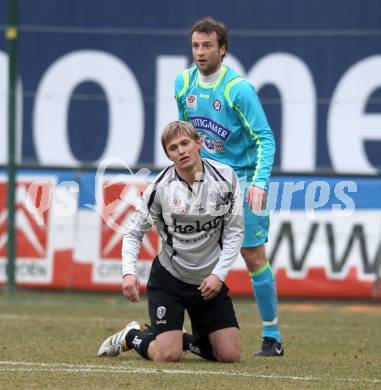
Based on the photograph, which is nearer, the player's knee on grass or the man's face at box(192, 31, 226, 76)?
the player's knee on grass

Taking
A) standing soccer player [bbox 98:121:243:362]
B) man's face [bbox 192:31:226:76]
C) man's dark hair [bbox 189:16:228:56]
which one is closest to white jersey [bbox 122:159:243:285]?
standing soccer player [bbox 98:121:243:362]

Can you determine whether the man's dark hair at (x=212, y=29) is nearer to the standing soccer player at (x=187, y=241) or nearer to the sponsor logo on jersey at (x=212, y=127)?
the sponsor logo on jersey at (x=212, y=127)

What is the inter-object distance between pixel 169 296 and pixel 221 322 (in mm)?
373

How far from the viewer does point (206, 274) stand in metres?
7.32

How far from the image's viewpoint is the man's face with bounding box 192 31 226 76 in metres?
7.77

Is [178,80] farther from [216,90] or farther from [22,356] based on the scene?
[22,356]

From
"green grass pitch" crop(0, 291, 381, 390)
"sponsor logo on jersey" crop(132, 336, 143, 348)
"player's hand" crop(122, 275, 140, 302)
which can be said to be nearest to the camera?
"green grass pitch" crop(0, 291, 381, 390)

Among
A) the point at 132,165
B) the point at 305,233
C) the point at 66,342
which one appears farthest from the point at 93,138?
the point at 66,342

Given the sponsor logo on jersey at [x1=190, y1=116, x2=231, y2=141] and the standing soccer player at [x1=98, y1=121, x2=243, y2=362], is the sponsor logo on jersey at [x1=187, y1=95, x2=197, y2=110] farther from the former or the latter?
the standing soccer player at [x1=98, y1=121, x2=243, y2=362]

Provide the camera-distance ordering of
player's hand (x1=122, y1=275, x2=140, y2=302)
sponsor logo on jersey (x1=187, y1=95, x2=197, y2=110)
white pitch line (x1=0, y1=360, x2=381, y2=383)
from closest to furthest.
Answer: white pitch line (x1=0, y1=360, x2=381, y2=383)
player's hand (x1=122, y1=275, x2=140, y2=302)
sponsor logo on jersey (x1=187, y1=95, x2=197, y2=110)

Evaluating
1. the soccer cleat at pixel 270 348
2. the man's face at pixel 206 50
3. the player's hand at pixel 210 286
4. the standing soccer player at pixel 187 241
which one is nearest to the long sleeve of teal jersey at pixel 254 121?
the man's face at pixel 206 50

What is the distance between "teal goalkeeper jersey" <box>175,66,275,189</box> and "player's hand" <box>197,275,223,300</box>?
926 mm

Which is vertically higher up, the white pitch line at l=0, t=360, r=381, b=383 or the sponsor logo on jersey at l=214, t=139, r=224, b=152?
the sponsor logo on jersey at l=214, t=139, r=224, b=152

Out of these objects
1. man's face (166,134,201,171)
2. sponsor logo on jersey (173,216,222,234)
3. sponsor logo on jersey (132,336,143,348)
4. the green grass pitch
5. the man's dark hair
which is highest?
the man's dark hair
